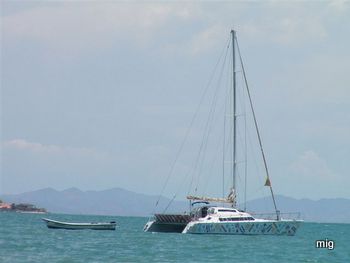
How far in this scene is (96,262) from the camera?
194ft

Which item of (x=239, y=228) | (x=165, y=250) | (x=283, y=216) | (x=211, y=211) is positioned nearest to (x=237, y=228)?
(x=239, y=228)

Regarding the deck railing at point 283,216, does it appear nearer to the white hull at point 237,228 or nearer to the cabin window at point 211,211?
the white hull at point 237,228

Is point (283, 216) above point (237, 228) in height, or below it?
above

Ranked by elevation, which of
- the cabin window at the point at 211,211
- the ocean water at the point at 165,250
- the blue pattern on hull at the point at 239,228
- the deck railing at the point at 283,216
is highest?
the deck railing at the point at 283,216

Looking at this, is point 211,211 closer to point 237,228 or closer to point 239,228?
point 237,228

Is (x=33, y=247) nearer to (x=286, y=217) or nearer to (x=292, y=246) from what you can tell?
(x=292, y=246)

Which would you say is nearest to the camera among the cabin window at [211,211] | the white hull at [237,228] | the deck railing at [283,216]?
the white hull at [237,228]

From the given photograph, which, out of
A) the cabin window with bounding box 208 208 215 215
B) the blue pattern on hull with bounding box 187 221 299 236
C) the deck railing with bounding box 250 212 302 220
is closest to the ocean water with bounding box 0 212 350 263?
the blue pattern on hull with bounding box 187 221 299 236

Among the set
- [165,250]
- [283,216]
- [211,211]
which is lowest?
[165,250]

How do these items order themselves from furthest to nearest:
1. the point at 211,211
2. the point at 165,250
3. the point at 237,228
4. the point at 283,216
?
the point at 283,216
the point at 211,211
the point at 237,228
the point at 165,250

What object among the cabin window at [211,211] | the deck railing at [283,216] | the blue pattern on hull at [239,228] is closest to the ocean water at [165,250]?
the blue pattern on hull at [239,228]

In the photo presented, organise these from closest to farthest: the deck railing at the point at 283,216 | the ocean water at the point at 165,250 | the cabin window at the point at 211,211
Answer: the ocean water at the point at 165,250 < the cabin window at the point at 211,211 < the deck railing at the point at 283,216

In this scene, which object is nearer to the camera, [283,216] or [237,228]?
[237,228]

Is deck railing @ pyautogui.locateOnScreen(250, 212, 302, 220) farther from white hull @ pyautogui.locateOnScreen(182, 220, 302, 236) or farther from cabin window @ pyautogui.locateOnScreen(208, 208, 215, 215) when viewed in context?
cabin window @ pyautogui.locateOnScreen(208, 208, 215, 215)
